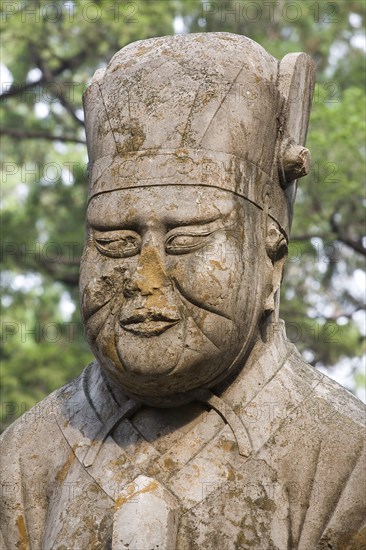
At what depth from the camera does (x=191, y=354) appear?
557 centimetres

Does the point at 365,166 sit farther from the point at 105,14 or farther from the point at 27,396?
the point at 27,396

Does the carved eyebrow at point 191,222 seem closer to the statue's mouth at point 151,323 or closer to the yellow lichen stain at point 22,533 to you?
the statue's mouth at point 151,323

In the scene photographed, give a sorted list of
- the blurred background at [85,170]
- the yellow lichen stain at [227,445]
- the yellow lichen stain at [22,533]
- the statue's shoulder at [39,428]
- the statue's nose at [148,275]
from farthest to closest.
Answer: the blurred background at [85,170] → the statue's shoulder at [39,428] → the yellow lichen stain at [22,533] → the yellow lichen stain at [227,445] → the statue's nose at [148,275]

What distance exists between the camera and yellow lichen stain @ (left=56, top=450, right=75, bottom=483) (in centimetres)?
596

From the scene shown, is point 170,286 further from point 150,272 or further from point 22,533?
point 22,533

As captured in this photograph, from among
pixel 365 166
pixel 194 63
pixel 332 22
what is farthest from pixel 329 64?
pixel 194 63

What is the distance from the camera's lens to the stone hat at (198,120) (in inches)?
228

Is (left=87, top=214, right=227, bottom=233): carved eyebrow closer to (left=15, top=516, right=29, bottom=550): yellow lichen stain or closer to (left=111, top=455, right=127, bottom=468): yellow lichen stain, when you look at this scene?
(left=111, top=455, right=127, bottom=468): yellow lichen stain

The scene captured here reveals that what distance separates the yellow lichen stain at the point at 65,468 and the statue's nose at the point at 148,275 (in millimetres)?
809

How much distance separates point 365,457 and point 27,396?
327 inches

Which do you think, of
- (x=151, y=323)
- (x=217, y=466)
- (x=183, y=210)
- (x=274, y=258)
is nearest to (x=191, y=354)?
(x=151, y=323)

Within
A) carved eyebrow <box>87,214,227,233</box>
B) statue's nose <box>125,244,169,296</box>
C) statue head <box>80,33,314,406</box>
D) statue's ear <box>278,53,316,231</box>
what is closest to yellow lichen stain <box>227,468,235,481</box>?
statue head <box>80,33,314,406</box>

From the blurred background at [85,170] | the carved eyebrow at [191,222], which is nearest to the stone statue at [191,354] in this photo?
the carved eyebrow at [191,222]

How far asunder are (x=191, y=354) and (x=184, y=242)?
461 mm
